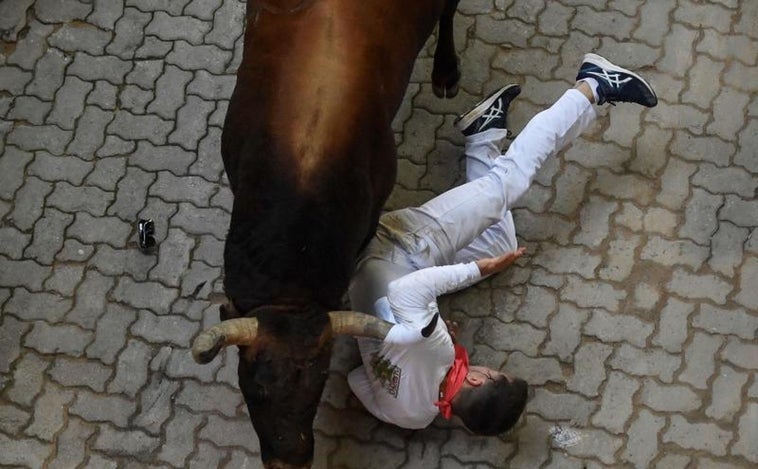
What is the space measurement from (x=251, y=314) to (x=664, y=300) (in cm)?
250

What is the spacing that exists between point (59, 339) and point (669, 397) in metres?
3.42

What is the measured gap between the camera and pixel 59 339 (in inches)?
224

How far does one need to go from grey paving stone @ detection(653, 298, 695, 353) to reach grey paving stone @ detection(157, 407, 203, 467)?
8.51 ft

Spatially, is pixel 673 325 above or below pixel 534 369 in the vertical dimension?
above

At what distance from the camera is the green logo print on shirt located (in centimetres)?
499

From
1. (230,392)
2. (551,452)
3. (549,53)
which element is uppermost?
(549,53)

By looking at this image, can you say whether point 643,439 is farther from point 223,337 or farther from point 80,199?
point 80,199

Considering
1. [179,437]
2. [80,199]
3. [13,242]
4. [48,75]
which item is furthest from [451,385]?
[48,75]

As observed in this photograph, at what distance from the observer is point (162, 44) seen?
21.5 feet

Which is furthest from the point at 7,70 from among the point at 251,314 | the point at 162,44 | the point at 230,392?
the point at 251,314

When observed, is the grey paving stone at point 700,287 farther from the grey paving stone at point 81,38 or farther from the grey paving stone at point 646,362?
the grey paving stone at point 81,38

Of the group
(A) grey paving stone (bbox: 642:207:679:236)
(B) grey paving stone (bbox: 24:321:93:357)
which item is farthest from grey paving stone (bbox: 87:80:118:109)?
(A) grey paving stone (bbox: 642:207:679:236)

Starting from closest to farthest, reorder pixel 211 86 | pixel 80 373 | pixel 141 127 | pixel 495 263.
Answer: pixel 495 263, pixel 80 373, pixel 141 127, pixel 211 86

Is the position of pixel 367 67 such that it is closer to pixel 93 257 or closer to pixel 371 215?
pixel 371 215
